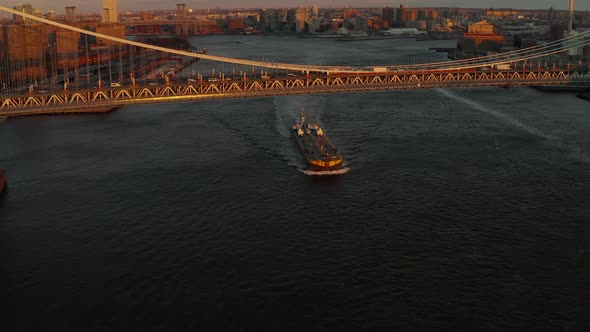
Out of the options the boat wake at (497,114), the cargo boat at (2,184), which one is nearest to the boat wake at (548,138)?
the boat wake at (497,114)

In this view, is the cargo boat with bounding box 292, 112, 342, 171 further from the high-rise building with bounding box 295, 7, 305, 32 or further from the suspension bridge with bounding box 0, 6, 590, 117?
the high-rise building with bounding box 295, 7, 305, 32

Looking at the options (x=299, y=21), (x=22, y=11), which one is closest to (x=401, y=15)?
(x=299, y=21)

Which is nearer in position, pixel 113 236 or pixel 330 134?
pixel 113 236

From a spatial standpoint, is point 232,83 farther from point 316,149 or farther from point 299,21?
point 299,21

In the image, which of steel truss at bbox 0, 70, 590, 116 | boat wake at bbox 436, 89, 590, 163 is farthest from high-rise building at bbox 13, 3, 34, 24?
boat wake at bbox 436, 89, 590, 163

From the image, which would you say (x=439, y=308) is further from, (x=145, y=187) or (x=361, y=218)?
(x=145, y=187)

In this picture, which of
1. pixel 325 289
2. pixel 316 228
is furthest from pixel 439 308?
pixel 316 228

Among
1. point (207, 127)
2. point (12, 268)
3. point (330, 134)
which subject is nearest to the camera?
point (12, 268)
